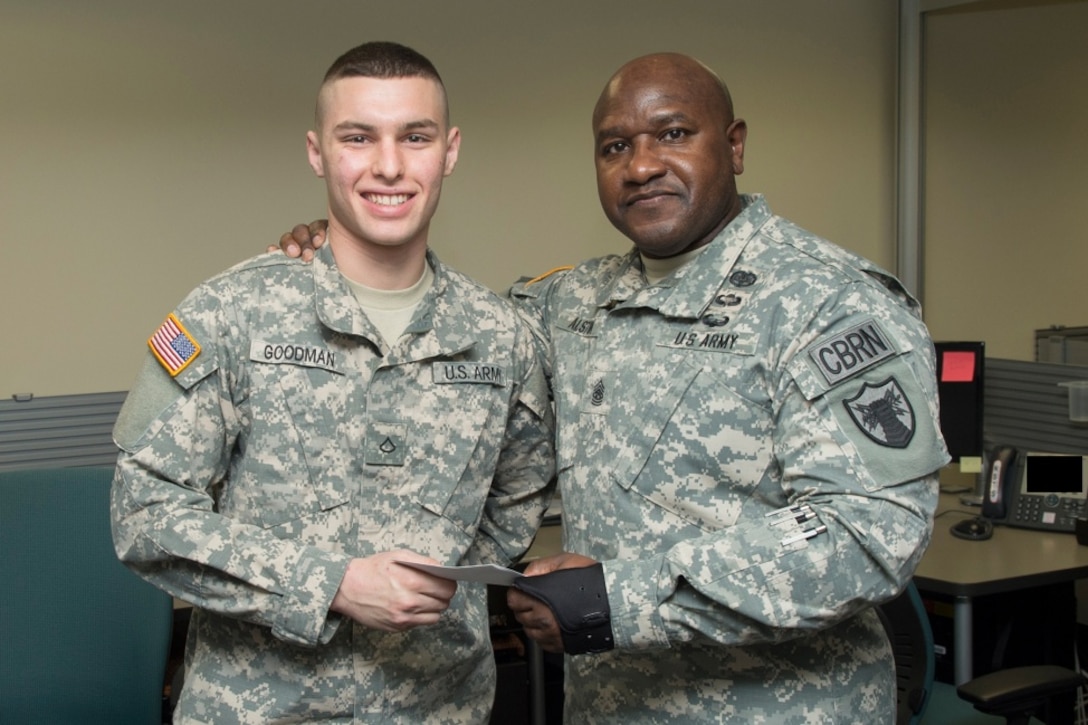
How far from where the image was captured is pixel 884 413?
1513 mm

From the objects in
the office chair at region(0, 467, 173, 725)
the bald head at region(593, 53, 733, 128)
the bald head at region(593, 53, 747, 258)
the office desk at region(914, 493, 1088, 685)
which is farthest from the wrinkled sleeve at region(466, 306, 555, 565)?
the office desk at region(914, 493, 1088, 685)

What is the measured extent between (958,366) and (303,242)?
7.73 ft

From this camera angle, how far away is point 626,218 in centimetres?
177

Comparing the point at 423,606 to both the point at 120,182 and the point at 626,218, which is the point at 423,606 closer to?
the point at 626,218

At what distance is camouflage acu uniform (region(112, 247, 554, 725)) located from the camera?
1605 mm

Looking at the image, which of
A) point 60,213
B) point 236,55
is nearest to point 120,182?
point 60,213

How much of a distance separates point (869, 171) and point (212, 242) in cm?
257

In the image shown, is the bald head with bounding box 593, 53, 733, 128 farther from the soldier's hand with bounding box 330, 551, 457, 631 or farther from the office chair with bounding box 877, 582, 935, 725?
the office chair with bounding box 877, 582, 935, 725

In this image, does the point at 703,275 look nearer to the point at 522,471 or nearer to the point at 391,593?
the point at 522,471

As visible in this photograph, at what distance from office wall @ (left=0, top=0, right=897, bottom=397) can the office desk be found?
5.63 feet

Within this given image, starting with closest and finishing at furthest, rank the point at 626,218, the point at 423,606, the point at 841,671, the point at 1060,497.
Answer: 1. the point at 423,606
2. the point at 841,671
3. the point at 626,218
4. the point at 1060,497

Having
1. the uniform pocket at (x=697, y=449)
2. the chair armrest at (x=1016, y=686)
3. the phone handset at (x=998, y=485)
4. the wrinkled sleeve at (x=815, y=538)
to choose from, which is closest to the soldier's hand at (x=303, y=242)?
the uniform pocket at (x=697, y=449)

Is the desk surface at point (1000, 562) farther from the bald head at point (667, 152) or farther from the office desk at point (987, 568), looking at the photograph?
the bald head at point (667, 152)

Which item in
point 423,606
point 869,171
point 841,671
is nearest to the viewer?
point 423,606
